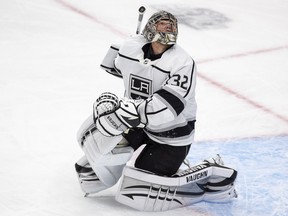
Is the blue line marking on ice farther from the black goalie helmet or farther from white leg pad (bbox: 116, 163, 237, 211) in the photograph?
the black goalie helmet

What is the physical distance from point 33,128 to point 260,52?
6.34ft

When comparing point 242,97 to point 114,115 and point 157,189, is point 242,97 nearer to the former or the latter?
point 157,189

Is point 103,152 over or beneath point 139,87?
beneath

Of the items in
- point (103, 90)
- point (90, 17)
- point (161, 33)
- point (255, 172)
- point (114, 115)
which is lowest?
point (90, 17)

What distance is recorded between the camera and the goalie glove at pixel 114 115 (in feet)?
9.36

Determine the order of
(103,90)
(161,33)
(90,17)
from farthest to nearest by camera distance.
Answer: (90,17) < (103,90) < (161,33)

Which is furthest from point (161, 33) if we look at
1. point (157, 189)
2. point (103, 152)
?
point (157, 189)

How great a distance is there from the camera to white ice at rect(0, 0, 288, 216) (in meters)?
3.20

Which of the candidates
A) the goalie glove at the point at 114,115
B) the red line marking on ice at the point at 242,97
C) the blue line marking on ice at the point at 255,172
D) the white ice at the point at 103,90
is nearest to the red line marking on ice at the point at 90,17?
the white ice at the point at 103,90

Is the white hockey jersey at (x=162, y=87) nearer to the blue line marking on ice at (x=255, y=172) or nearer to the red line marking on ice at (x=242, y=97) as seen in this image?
the blue line marking on ice at (x=255, y=172)

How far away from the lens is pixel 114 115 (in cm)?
285

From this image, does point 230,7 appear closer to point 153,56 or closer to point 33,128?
point 33,128

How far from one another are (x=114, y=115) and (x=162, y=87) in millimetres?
212

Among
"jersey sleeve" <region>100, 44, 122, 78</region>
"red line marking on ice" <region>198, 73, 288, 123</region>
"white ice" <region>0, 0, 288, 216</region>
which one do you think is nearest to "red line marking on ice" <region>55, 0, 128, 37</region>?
"white ice" <region>0, 0, 288, 216</region>
